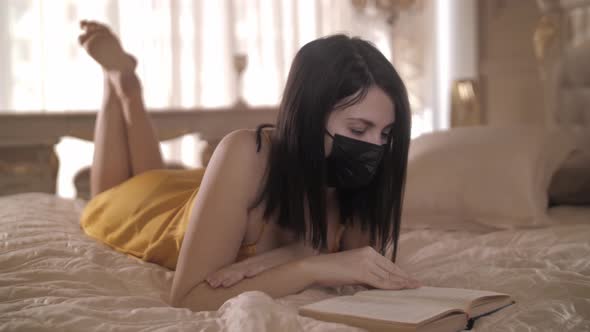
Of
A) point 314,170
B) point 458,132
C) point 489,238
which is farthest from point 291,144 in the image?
point 458,132

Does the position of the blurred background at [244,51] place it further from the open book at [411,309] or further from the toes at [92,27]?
the open book at [411,309]

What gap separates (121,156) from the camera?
199 centimetres

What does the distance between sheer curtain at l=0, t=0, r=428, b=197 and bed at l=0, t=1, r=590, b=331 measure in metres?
1.37

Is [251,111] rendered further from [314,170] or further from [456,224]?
[314,170]

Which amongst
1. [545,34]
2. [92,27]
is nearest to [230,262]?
[92,27]

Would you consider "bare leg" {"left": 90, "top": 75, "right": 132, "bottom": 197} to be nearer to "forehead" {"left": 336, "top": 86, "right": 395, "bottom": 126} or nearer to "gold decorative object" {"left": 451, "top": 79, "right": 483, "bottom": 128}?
"forehead" {"left": 336, "top": 86, "right": 395, "bottom": 126}

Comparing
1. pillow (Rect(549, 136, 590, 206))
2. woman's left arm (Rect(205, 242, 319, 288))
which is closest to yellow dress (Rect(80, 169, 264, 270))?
woman's left arm (Rect(205, 242, 319, 288))

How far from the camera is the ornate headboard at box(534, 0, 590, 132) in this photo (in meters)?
2.42

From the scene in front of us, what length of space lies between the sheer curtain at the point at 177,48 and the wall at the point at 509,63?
0.53m

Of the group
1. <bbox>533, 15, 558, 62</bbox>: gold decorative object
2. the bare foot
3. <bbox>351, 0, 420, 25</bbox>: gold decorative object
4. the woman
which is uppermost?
<bbox>351, 0, 420, 25</bbox>: gold decorative object

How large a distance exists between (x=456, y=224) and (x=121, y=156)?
3.19 feet

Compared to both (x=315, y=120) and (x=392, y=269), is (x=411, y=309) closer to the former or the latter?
(x=392, y=269)

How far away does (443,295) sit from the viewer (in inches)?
37.2

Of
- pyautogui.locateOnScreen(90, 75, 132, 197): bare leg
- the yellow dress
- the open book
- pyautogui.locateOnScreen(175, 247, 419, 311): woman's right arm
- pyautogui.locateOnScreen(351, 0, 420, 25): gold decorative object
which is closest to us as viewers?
the open book
